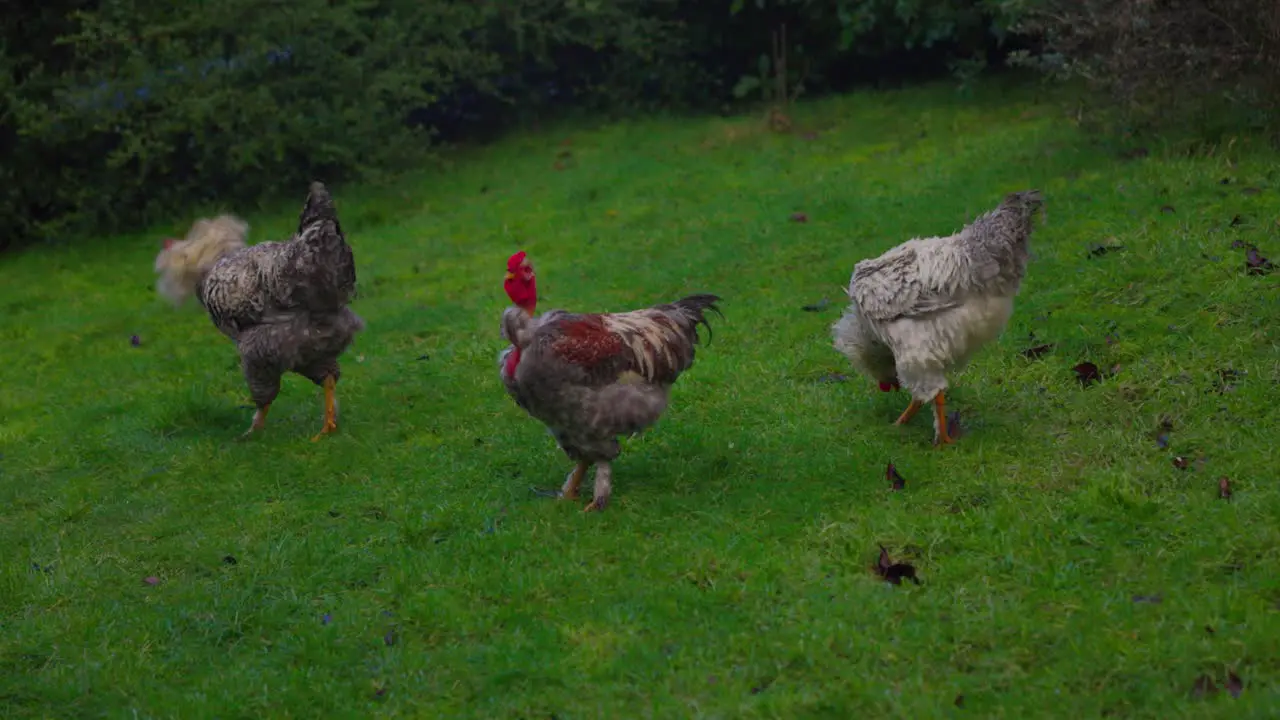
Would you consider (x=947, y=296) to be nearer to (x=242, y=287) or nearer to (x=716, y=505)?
(x=716, y=505)

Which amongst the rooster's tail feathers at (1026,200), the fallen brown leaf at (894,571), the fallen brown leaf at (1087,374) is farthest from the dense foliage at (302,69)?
the fallen brown leaf at (894,571)

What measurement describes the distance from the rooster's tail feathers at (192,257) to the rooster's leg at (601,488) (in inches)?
147

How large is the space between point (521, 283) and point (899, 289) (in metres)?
2.21

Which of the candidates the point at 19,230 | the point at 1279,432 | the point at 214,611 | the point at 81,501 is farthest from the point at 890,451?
the point at 19,230

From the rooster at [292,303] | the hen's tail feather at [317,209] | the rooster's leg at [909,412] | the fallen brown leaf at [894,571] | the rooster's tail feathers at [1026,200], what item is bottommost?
the rooster's leg at [909,412]

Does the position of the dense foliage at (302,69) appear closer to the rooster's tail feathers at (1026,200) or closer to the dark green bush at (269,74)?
the dark green bush at (269,74)

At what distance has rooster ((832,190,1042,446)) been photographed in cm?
689

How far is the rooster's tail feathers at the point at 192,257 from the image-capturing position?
8961 millimetres

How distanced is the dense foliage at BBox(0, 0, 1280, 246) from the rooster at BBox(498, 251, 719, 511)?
23.5 ft

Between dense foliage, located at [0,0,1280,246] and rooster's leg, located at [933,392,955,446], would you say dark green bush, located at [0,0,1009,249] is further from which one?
rooster's leg, located at [933,392,955,446]

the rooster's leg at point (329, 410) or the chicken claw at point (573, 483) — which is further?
the rooster's leg at point (329, 410)

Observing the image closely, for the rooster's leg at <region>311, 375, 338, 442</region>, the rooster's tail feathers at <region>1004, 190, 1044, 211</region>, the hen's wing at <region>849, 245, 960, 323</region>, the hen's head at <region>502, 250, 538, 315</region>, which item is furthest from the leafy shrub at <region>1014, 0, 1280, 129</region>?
the rooster's leg at <region>311, 375, 338, 442</region>

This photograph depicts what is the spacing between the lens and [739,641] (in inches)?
211

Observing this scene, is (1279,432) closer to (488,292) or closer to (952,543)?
(952,543)
